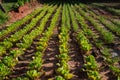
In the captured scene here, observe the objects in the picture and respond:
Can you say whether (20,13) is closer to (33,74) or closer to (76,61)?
(76,61)

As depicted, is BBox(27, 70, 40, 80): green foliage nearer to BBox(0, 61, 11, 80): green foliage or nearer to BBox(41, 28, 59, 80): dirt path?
BBox(41, 28, 59, 80): dirt path

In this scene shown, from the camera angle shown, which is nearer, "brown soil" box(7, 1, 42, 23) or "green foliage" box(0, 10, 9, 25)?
"green foliage" box(0, 10, 9, 25)

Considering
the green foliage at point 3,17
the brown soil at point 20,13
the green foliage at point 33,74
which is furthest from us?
the brown soil at point 20,13

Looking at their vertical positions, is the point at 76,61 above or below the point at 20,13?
below

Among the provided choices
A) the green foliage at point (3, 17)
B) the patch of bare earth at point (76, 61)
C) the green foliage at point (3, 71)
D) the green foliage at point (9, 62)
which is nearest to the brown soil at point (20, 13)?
the green foliage at point (3, 17)

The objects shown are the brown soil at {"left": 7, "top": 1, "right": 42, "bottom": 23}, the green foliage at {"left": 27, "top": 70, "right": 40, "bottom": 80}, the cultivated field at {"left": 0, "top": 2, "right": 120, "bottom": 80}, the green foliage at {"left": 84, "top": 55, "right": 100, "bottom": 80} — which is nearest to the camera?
the green foliage at {"left": 27, "top": 70, "right": 40, "bottom": 80}

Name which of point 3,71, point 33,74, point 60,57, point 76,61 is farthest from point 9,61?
point 76,61

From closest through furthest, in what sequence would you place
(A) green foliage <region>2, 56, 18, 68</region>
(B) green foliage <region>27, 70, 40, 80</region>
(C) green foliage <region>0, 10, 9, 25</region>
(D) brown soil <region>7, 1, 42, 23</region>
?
(B) green foliage <region>27, 70, 40, 80</region>, (A) green foliage <region>2, 56, 18, 68</region>, (C) green foliage <region>0, 10, 9, 25</region>, (D) brown soil <region>7, 1, 42, 23</region>

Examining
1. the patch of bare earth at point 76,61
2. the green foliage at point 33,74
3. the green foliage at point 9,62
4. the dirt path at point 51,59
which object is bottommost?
the patch of bare earth at point 76,61

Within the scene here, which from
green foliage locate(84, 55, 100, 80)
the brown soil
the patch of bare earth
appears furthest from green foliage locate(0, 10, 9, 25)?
green foliage locate(84, 55, 100, 80)

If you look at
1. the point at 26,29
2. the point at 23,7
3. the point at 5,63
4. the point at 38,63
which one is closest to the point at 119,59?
the point at 38,63

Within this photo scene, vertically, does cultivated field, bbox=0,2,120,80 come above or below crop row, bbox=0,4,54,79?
below

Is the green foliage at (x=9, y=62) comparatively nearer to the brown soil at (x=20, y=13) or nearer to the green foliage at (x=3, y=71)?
the green foliage at (x=3, y=71)

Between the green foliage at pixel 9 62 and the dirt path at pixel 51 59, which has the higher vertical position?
the green foliage at pixel 9 62
